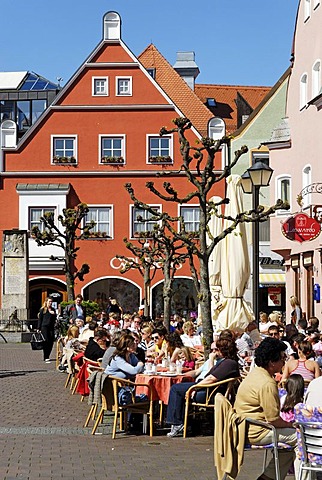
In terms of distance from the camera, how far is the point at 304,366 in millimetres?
11906

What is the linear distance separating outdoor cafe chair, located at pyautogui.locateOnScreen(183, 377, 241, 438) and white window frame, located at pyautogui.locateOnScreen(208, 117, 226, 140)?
114 feet

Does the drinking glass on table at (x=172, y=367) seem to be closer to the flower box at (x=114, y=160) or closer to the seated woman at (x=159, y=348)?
the seated woman at (x=159, y=348)

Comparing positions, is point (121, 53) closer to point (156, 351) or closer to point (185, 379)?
point (156, 351)

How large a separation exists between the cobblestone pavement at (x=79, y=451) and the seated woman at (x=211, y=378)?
25 cm

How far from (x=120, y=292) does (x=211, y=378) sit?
33.8 meters

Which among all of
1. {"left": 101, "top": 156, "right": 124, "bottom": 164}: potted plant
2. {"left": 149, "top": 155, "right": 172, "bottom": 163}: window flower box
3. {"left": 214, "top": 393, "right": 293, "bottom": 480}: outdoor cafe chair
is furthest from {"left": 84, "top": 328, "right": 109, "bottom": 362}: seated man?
{"left": 101, "top": 156, "right": 124, "bottom": 164}: potted plant

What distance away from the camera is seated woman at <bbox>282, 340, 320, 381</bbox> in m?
11.8

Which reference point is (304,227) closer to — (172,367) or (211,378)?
(172,367)

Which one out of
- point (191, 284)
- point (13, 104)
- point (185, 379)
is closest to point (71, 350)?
point (185, 379)

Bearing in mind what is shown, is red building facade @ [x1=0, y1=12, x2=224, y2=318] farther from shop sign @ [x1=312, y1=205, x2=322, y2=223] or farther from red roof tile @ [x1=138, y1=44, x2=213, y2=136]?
shop sign @ [x1=312, y1=205, x2=322, y2=223]

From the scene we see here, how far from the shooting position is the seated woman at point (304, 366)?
11828 millimetres

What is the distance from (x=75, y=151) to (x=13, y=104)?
17.7 m

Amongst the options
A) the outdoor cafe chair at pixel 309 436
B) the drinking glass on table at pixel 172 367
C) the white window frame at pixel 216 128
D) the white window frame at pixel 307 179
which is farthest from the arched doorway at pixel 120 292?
the outdoor cafe chair at pixel 309 436

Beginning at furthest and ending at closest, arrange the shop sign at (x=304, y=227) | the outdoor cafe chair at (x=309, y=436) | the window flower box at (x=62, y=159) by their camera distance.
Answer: the window flower box at (x=62, y=159) < the shop sign at (x=304, y=227) < the outdoor cafe chair at (x=309, y=436)
